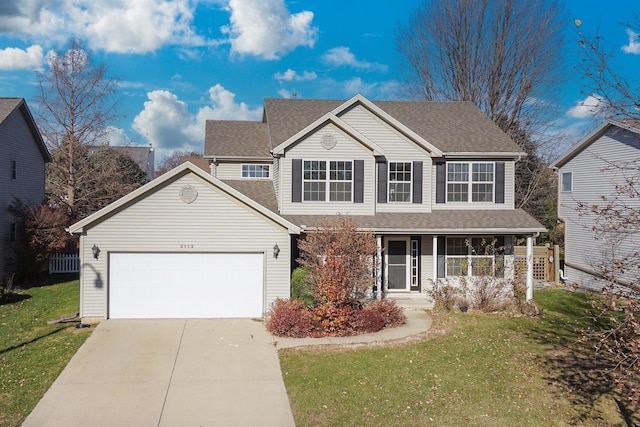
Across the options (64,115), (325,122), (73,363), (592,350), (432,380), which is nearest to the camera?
(432,380)

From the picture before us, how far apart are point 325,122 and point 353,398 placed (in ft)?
33.4

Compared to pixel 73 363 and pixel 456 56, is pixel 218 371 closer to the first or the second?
pixel 73 363

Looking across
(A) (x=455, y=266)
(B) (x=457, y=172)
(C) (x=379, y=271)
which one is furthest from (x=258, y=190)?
(A) (x=455, y=266)

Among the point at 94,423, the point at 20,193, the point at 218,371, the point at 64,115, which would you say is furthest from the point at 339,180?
the point at 64,115

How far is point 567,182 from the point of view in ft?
74.0

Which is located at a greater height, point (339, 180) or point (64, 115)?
point (64, 115)

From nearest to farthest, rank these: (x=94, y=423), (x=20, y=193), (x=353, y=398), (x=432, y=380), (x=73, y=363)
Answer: (x=94, y=423) → (x=353, y=398) → (x=432, y=380) → (x=73, y=363) → (x=20, y=193)

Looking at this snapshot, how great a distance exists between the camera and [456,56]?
3394cm

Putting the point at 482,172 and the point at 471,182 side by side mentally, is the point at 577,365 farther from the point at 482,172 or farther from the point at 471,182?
the point at 482,172

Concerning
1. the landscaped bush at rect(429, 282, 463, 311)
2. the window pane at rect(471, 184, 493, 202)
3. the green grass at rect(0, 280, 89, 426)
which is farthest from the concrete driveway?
the window pane at rect(471, 184, 493, 202)

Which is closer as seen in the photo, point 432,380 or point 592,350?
point 432,380

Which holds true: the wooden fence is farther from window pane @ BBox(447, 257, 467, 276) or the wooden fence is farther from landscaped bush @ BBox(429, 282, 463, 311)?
landscaped bush @ BBox(429, 282, 463, 311)

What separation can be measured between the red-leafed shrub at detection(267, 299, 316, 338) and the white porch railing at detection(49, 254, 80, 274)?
13.9 metres

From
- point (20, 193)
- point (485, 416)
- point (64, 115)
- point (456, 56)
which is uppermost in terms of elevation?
point (456, 56)
